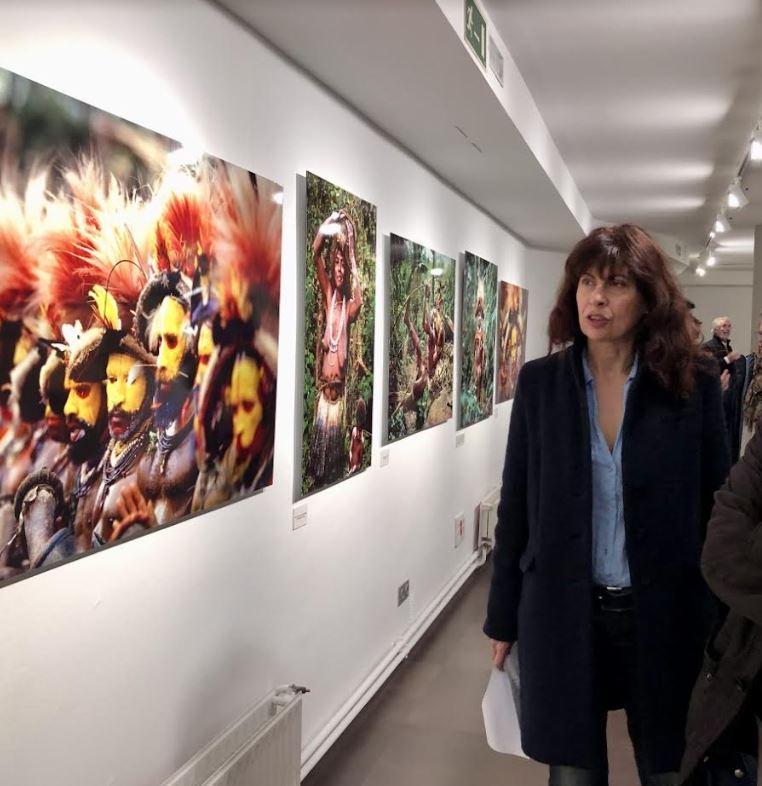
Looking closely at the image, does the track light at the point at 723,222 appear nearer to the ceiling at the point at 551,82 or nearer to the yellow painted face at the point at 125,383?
the ceiling at the point at 551,82

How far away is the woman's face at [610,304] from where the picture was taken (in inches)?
75.9

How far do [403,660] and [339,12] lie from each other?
11.0 feet

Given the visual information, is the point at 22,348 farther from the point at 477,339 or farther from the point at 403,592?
the point at 477,339

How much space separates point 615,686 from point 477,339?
439 centimetres

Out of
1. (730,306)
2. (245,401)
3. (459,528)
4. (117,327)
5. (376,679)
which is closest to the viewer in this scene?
(117,327)

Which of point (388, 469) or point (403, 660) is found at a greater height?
point (388, 469)

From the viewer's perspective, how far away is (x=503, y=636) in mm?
2072

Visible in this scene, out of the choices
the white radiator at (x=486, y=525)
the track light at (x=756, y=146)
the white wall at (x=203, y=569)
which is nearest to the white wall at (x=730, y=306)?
the white radiator at (x=486, y=525)

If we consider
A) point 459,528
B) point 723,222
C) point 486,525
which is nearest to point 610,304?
point 459,528

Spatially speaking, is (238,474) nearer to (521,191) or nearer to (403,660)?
(403,660)

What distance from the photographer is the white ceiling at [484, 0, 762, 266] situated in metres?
3.52

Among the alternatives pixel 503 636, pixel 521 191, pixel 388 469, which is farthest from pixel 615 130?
pixel 503 636

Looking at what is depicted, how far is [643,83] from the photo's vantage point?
14.7 feet

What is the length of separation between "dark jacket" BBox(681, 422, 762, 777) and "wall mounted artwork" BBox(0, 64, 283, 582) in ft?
4.44
